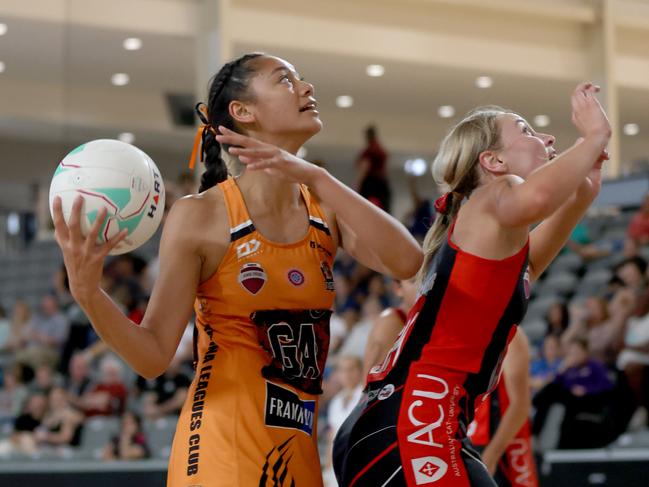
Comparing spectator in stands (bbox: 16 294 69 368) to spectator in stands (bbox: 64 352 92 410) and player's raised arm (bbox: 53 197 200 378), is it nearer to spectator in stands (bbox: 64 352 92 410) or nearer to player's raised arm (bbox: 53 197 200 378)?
spectator in stands (bbox: 64 352 92 410)

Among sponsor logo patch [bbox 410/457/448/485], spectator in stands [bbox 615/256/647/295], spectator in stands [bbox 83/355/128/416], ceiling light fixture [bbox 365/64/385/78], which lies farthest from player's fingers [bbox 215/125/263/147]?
ceiling light fixture [bbox 365/64/385/78]

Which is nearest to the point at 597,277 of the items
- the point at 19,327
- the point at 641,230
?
the point at 641,230

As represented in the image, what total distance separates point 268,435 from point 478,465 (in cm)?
Answer: 48

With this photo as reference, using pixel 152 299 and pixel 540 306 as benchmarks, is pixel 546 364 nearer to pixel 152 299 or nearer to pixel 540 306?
pixel 540 306

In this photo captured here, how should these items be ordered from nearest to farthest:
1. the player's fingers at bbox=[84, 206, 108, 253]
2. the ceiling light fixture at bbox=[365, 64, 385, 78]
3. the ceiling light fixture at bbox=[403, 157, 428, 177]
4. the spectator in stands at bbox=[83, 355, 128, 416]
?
the player's fingers at bbox=[84, 206, 108, 253]
the spectator in stands at bbox=[83, 355, 128, 416]
the ceiling light fixture at bbox=[365, 64, 385, 78]
the ceiling light fixture at bbox=[403, 157, 428, 177]

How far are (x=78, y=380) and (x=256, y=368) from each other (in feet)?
24.3

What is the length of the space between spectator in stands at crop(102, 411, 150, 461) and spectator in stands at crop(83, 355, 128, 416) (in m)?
0.71

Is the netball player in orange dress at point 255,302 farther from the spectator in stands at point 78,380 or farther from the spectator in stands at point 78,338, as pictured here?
the spectator in stands at point 78,338

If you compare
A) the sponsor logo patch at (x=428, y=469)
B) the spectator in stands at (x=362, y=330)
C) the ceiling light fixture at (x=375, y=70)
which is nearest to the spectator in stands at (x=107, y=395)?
the spectator in stands at (x=362, y=330)

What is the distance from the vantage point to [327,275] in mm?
2617

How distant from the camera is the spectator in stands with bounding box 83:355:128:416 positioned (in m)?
9.20

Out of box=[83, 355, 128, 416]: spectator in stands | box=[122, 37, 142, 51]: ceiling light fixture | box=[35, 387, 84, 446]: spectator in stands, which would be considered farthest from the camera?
box=[122, 37, 142, 51]: ceiling light fixture

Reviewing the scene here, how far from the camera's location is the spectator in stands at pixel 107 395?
920 cm

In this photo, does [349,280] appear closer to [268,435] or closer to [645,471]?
[645,471]
